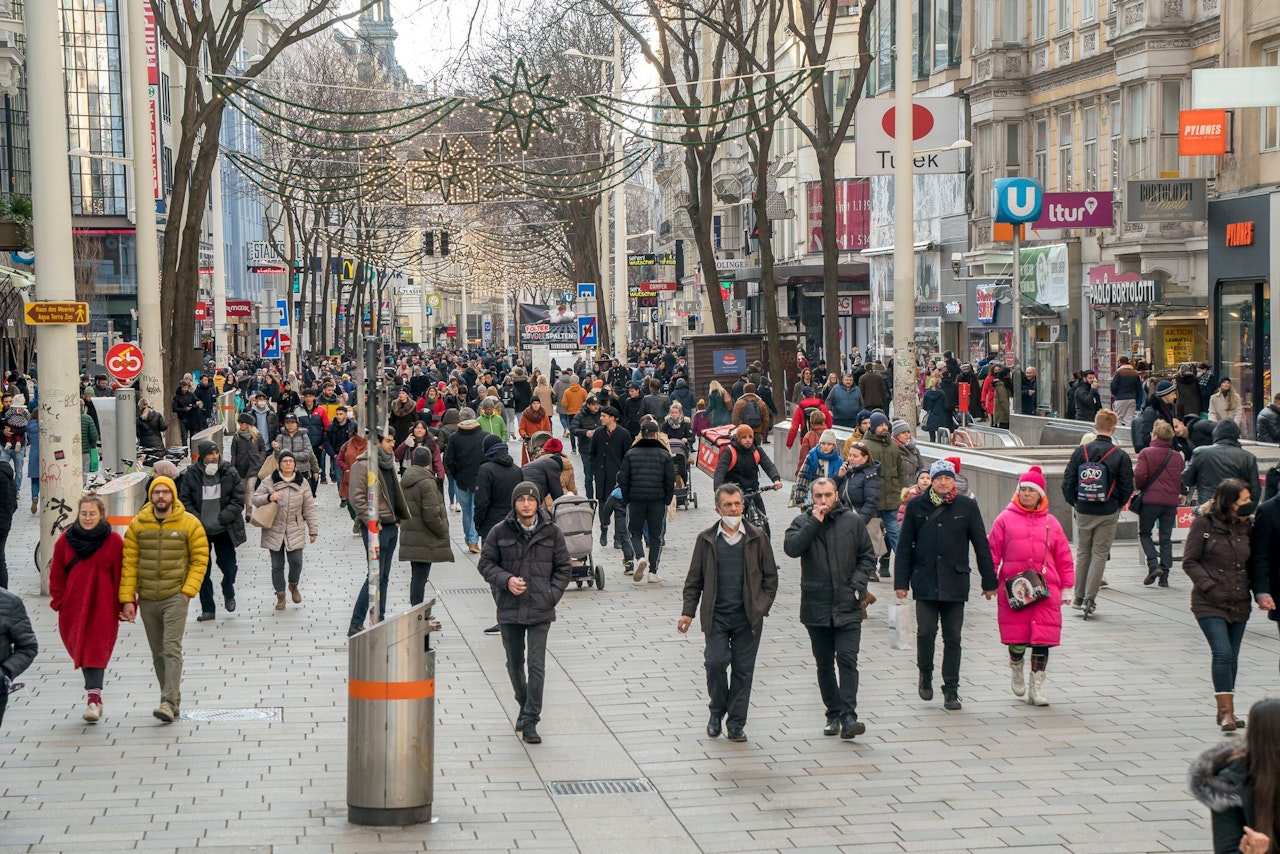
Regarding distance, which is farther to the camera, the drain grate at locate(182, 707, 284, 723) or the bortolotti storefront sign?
the bortolotti storefront sign

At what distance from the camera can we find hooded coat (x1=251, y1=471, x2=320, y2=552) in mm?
16109

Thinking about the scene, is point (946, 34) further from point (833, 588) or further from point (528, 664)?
point (528, 664)

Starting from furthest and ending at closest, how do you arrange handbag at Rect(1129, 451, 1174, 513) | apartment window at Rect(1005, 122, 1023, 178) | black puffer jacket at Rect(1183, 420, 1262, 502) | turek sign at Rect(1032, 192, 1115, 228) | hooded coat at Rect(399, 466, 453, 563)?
apartment window at Rect(1005, 122, 1023, 178) → turek sign at Rect(1032, 192, 1115, 228) → handbag at Rect(1129, 451, 1174, 513) → black puffer jacket at Rect(1183, 420, 1262, 502) → hooded coat at Rect(399, 466, 453, 563)

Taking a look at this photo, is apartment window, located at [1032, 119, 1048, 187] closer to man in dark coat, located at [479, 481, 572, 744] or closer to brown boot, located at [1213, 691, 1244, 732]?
brown boot, located at [1213, 691, 1244, 732]

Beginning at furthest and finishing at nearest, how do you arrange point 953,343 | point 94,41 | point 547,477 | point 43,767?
point 94,41
point 953,343
point 547,477
point 43,767

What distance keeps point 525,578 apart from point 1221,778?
20.7 feet

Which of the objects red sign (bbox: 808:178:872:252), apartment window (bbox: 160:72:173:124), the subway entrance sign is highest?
apartment window (bbox: 160:72:173:124)

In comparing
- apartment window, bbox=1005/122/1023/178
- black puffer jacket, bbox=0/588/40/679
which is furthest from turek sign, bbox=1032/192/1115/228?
black puffer jacket, bbox=0/588/40/679

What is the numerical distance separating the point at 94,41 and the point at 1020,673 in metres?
64.9

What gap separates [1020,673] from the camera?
1160 cm

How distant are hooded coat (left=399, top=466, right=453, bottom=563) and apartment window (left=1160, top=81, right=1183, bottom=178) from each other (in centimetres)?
2365

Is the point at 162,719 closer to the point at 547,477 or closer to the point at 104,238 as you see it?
the point at 547,477

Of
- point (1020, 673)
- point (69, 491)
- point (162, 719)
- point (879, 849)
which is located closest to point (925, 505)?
point (1020, 673)

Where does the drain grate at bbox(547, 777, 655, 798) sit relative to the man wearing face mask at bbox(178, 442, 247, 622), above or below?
below
